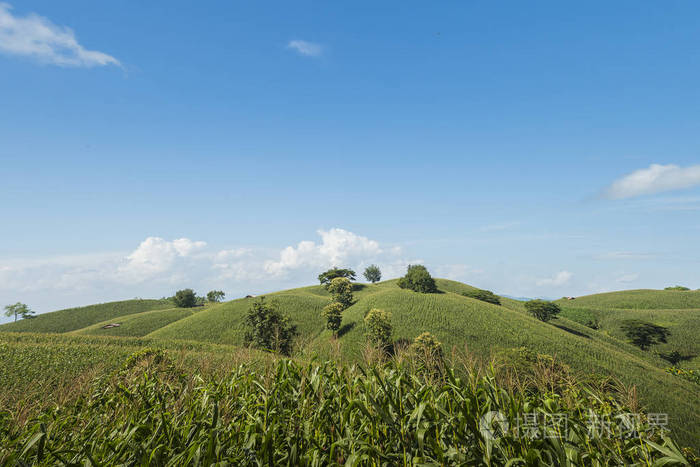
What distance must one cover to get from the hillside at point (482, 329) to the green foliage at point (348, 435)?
20.2 meters

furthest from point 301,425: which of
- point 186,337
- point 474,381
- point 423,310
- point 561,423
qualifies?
point 186,337

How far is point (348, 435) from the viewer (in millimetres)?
4500

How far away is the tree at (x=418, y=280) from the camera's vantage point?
7900cm

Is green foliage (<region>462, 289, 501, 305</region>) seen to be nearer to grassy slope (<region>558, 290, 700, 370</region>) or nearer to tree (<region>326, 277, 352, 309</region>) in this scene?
grassy slope (<region>558, 290, 700, 370</region>)

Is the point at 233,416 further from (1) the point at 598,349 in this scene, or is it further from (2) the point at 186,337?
(2) the point at 186,337

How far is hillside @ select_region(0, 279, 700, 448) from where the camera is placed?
36719 millimetres

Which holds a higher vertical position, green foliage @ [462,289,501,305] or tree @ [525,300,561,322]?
green foliage @ [462,289,501,305]

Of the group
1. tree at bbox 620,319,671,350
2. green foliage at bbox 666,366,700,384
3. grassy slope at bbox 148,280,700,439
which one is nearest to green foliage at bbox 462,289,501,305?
grassy slope at bbox 148,280,700,439

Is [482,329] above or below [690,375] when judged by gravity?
above

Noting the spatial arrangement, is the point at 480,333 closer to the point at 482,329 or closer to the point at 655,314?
the point at 482,329

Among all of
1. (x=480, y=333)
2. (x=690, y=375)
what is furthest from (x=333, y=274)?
(x=690, y=375)

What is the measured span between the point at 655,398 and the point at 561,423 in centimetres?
4671

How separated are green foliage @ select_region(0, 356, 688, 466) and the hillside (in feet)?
66.2

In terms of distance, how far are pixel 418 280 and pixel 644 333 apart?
48164mm
